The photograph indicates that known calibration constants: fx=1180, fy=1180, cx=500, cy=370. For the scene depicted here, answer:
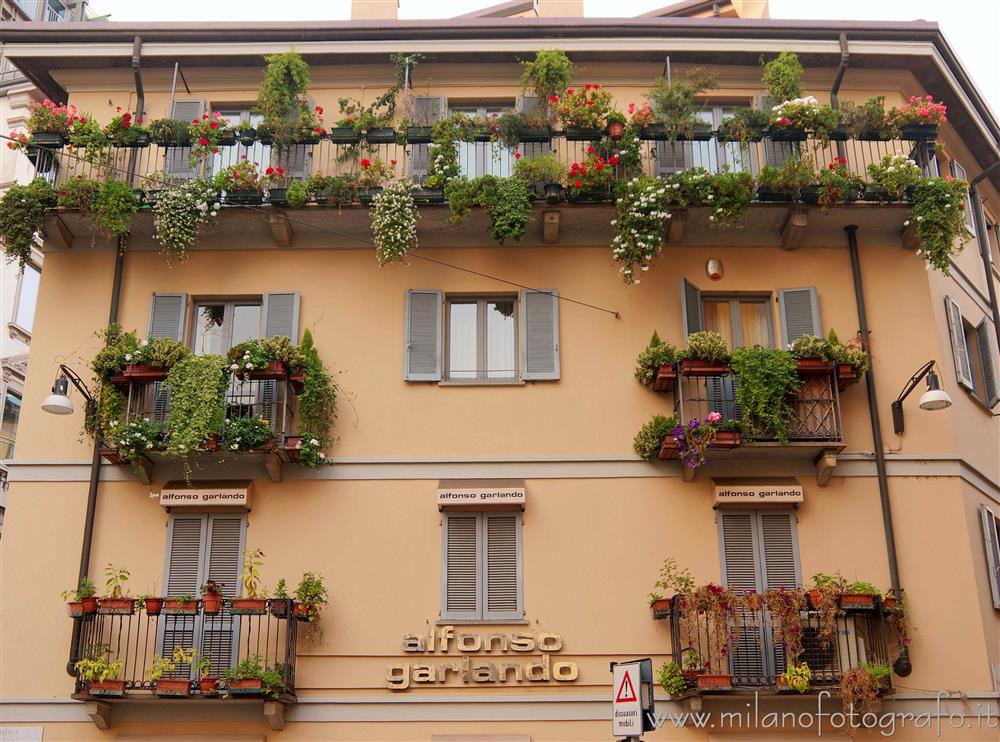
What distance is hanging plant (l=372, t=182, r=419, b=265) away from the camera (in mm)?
16844

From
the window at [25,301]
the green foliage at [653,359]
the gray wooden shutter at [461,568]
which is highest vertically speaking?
the window at [25,301]

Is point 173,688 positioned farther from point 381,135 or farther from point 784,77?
point 784,77

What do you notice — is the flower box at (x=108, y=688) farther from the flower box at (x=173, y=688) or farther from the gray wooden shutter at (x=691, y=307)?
the gray wooden shutter at (x=691, y=307)

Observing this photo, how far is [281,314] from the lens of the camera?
17.4m

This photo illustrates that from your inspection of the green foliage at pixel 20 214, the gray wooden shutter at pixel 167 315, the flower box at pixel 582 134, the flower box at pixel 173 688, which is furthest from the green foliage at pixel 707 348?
the green foliage at pixel 20 214

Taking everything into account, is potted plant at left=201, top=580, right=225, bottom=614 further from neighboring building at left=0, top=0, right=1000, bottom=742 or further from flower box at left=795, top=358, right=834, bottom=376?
flower box at left=795, top=358, right=834, bottom=376

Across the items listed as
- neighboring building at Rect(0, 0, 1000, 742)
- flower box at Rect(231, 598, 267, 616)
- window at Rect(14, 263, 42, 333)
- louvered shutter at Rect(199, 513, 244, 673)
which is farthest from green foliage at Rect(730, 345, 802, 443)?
window at Rect(14, 263, 42, 333)

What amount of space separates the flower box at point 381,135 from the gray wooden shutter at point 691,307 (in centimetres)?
485

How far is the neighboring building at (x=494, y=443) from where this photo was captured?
15.5m

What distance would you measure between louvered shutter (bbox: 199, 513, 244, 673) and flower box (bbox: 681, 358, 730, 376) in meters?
6.53

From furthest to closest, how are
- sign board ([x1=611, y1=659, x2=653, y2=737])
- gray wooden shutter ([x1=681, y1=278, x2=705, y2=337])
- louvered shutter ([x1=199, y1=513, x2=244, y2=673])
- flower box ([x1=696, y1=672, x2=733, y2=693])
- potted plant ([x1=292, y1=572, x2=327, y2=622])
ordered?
1. gray wooden shutter ([x1=681, y1=278, x2=705, y2=337])
2. louvered shutter ([x1=199, y1=513, x2=244, y2=673])
3. potted plant ([x1=292, y1=572, x2=327, y2=622])
4. flower box ([x1=696, y1=672, x2=733, y2=693])
5. sign board ([x1=611, y1=659, x2=653, y2=737])

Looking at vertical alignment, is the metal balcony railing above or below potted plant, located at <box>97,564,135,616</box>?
below

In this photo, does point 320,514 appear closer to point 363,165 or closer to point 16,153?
point 363,165

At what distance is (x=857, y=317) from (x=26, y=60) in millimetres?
13495
